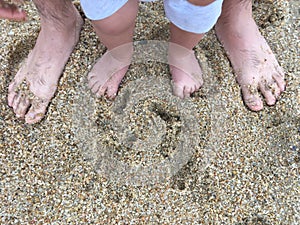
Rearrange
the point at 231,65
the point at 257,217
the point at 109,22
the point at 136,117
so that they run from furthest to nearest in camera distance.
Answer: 1. the point at 231,65
2. the point at 136,117
3. the point at 257,217
4. the point at 109,22

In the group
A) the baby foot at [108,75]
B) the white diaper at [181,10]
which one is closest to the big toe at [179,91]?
the baby foot at [108,75]

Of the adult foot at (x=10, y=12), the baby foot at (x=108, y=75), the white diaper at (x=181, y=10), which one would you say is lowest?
the baby foot at (x=108, y=75)

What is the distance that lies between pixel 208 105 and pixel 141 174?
0.40 metres

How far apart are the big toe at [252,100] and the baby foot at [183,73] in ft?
0.65

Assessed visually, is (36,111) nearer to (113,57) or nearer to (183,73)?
(113,57)

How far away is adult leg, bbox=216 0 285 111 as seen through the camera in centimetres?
171

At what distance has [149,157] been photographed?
1.59m

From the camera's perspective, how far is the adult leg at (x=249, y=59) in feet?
5.60

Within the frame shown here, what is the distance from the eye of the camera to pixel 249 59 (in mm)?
1734

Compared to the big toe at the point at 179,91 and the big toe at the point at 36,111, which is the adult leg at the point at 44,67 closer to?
the big toe at the point at 36,111

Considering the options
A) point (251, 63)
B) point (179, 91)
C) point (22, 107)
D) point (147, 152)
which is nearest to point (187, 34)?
point (179, 91)

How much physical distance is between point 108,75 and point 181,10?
1.60 ft

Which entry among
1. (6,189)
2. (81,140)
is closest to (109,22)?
(81,140)

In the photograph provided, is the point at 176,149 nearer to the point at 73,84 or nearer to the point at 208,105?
the point at 208,105
